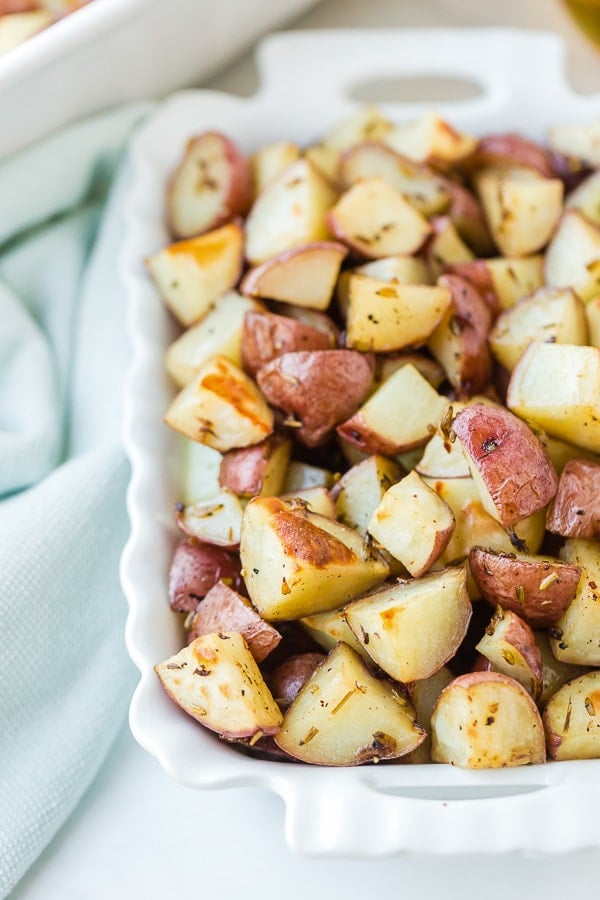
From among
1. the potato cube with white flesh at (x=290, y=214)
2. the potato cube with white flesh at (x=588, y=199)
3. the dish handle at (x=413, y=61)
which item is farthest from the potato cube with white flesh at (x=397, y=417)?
the dish handle at (x=413, y=61)

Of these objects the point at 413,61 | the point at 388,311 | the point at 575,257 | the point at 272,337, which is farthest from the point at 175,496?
the point at 413,61

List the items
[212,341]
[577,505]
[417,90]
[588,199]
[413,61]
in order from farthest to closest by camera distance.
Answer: [417,90]
[413,61]
[588,199]
[212,341]
[577,505]

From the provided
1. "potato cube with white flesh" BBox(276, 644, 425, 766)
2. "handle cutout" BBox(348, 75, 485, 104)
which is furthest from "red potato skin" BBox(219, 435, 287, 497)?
"handle cutout" BBox(348, 75, 485, 104)

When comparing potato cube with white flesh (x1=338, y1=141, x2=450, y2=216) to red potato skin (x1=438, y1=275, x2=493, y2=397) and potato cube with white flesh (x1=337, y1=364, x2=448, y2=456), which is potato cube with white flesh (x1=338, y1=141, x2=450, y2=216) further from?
potato cube with white flesh (x1=337, y1=364, x2=448, y2=456)

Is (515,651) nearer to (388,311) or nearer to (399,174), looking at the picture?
(388,311)

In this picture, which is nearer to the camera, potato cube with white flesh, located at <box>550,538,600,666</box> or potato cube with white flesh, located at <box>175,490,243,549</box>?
potato cube with white flesh, located at <box>550,538,600,666</box>

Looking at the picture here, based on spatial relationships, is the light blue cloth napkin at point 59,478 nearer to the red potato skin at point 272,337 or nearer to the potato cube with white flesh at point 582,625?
the red potato skin at point 272,337

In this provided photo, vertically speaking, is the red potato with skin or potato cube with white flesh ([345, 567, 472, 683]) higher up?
the red potato with skin

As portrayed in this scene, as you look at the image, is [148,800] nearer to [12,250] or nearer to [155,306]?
[155,306]
